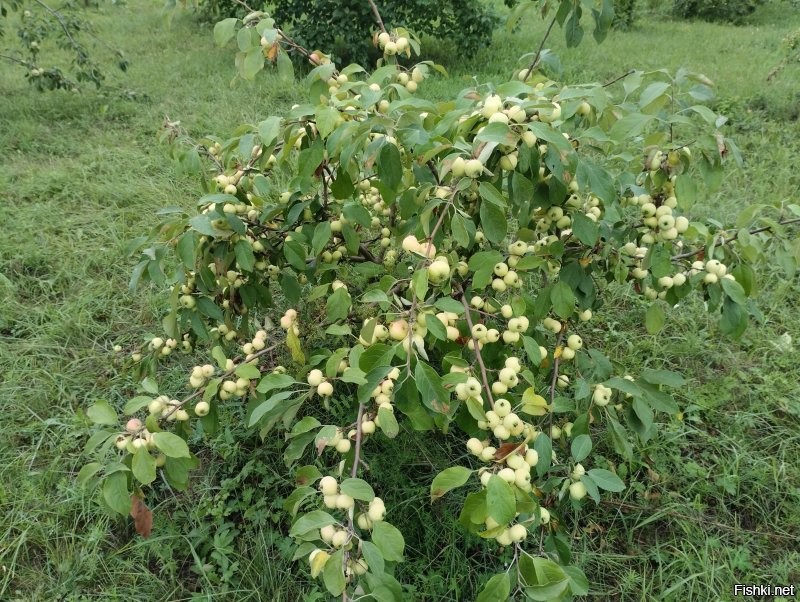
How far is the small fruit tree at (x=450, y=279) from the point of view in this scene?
118cm

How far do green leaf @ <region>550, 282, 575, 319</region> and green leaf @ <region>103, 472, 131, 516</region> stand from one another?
1154 millimetres

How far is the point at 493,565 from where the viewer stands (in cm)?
187

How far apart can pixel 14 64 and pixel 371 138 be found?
728cm

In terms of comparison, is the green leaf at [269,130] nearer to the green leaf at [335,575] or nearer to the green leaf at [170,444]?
the green leaf at [170,444]

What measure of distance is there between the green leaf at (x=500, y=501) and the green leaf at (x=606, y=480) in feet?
1.59

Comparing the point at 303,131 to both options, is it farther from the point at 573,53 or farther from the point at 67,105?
the point at 573,53

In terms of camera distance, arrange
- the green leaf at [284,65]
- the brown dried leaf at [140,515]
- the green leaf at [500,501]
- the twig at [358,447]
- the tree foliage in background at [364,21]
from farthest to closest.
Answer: the tree foliage in background at [364,21]
the green leaf at [284,65]
the brown dried leaf at [140,515]
the twig at [358,447]
the green leaf at [500,501]

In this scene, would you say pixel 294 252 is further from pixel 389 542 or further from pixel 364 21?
pixel 364 21

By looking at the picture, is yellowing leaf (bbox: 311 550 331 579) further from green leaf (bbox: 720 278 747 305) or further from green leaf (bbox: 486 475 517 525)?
green leaf (bbox: 720 278 747 305)

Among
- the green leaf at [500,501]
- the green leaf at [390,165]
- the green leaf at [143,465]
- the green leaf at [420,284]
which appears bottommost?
the green leaf at [143,465]

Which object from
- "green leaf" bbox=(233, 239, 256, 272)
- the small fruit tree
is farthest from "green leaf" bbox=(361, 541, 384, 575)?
"green leaf" bbox=(233, 239, 256, 272)

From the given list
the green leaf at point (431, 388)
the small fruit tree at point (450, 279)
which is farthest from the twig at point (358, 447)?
the green leaf at point (431, 388)

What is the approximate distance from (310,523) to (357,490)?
0.11 metres

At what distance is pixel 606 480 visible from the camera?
56.5 inches
